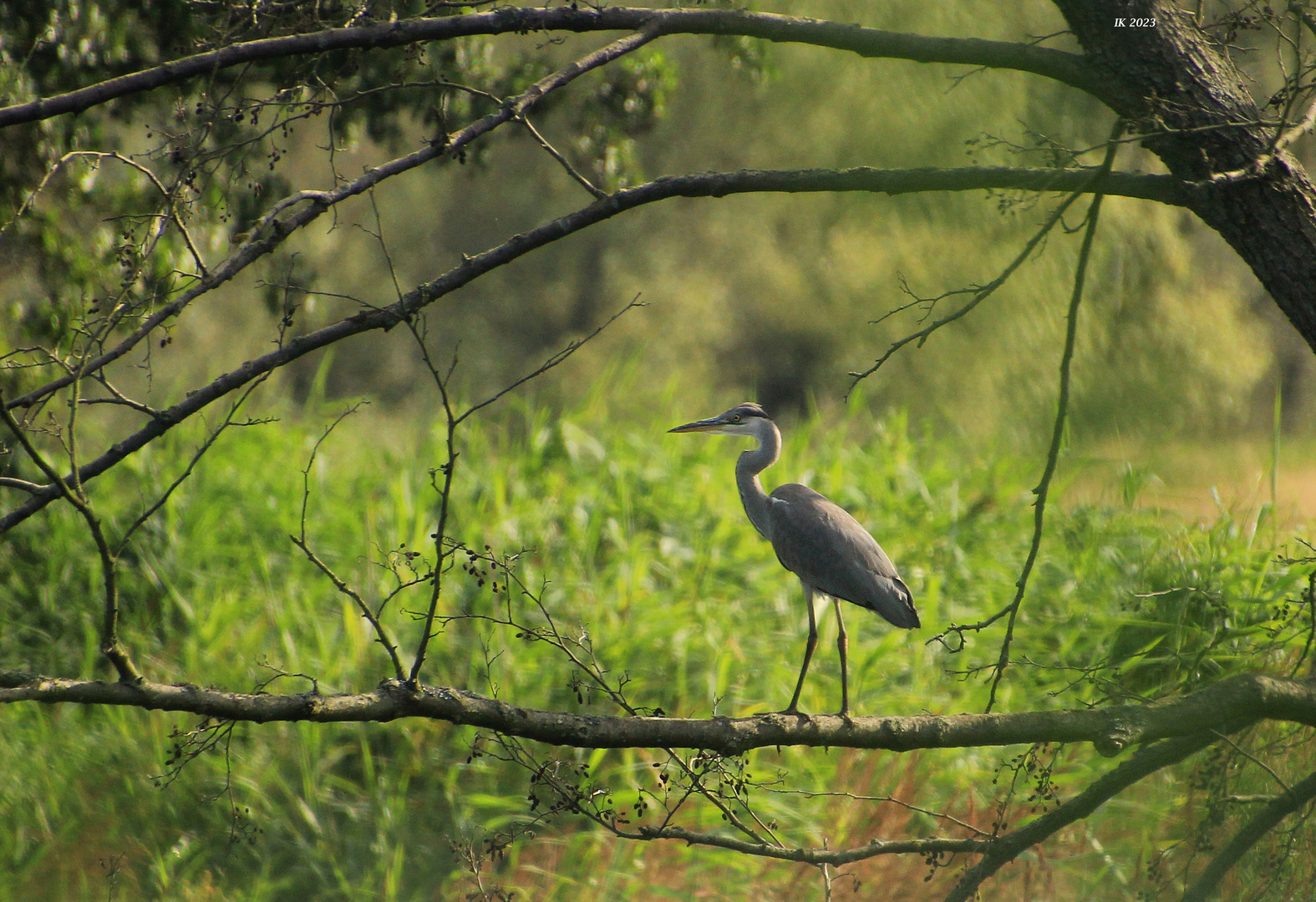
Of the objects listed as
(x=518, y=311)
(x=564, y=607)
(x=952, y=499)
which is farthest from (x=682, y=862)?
(x=518, y=311)

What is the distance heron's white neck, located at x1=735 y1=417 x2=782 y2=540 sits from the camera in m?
3.50

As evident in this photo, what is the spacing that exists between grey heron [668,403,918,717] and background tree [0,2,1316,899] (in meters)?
0.54

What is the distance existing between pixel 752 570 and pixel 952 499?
154 cm

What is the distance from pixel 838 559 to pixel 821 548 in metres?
0.06

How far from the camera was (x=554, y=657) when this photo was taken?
5559mm

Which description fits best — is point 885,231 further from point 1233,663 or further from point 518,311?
point 518,311

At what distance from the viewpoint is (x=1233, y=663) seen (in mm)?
4824

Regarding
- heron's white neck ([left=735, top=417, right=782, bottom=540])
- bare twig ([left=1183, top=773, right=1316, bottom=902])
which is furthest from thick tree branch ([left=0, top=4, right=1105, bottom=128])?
bare twig ([left=1183, top=773, right=1316, bottom=902])

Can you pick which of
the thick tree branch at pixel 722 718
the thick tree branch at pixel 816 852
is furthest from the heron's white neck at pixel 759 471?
the thick tree branch at pixel 816 852

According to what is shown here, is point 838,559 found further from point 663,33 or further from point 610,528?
point 610,528

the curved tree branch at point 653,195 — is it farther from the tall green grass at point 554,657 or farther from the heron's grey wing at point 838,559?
the tall green grass at point 554,657

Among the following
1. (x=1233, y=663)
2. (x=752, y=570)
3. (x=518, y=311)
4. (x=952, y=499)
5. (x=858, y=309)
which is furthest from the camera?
(x=518, y=311)

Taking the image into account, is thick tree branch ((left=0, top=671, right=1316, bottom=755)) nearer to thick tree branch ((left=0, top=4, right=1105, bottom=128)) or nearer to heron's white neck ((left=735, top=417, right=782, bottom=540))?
heron's white neck ((left=735, top=417, right=782, bottom=540))

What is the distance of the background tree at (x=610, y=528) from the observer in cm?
244
